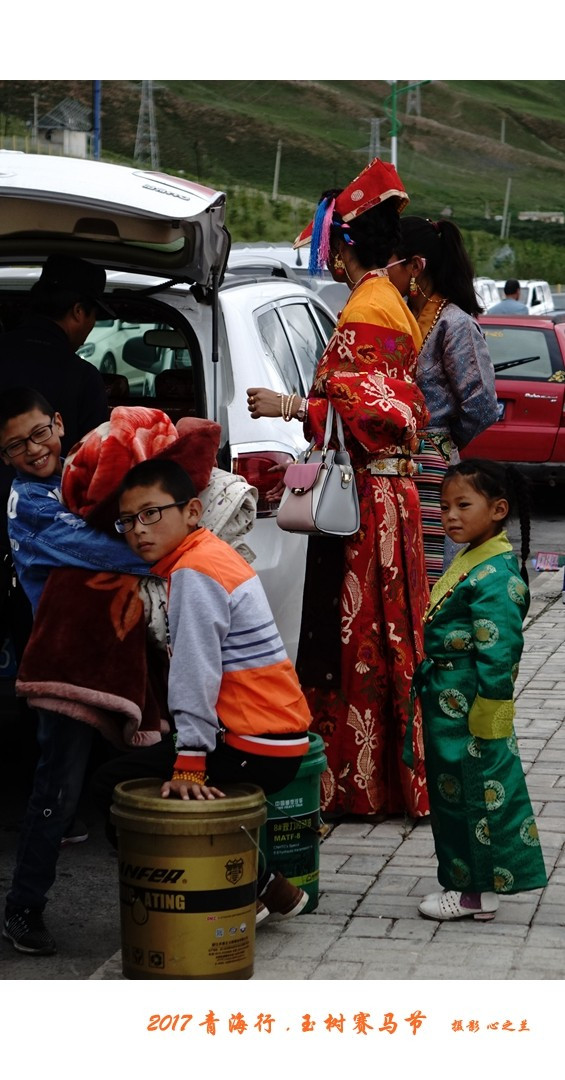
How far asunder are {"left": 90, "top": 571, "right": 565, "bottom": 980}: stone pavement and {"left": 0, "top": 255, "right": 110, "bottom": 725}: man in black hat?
1228 millimetres

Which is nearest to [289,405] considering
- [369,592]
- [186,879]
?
[369,592]

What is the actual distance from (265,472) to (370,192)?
3.26 ft

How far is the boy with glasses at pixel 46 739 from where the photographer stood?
13.6ft

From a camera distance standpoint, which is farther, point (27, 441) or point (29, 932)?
point (27, 441)

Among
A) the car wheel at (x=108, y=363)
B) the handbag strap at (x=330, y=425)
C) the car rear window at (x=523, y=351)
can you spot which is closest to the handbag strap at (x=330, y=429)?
the handbag strap at (x=330, y=425)

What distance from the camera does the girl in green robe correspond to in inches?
170

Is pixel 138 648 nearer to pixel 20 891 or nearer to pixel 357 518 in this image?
pixel 20 891

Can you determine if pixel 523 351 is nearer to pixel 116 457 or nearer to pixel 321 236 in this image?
pixel 321 236

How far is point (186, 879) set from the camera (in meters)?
3.71

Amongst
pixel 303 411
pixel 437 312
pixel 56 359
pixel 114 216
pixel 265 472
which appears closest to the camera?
pixel 114 216

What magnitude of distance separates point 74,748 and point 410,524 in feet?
5.41

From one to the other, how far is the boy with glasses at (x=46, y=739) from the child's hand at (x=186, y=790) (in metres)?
0.49

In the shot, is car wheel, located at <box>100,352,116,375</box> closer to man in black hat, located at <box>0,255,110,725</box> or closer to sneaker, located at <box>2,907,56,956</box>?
man in black hat, located at <box>0,255,110,725</box>

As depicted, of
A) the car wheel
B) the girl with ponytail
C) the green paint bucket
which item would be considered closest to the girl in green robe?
the green paint bucket
